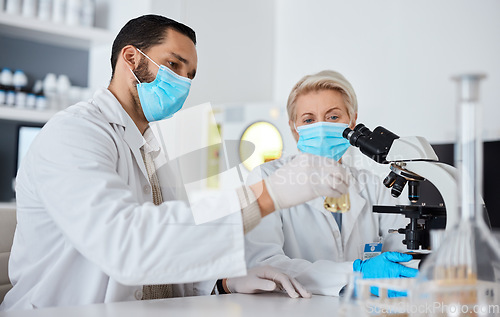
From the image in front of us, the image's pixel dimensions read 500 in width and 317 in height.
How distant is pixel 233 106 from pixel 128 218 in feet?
8.41

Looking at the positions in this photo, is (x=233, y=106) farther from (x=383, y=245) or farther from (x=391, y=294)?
(x=391, y=294)

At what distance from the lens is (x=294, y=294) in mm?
1207

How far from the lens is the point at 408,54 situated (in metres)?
2.98

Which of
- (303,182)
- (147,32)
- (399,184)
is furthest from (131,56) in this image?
(399,184)

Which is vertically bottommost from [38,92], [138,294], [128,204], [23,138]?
[138,294]

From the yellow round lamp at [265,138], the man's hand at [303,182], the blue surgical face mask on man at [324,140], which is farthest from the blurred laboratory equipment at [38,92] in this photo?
the man's hand at [303,182]

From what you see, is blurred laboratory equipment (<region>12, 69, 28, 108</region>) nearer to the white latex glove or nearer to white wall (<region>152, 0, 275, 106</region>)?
white wall (<region>152, 0, 275, 106</region>)

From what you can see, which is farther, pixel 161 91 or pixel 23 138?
pixel 23 138

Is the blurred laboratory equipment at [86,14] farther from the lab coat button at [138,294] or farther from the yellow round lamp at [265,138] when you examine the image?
the lab coat button at [138,294]

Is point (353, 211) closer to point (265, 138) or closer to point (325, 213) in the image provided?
point (325, 213)

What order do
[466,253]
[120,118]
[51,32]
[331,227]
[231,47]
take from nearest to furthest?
1. [466,253]
2. [120,118]
3. [331,227]
4. [51,32]
5. [231,47]

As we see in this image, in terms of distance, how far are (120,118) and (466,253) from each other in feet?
3.14

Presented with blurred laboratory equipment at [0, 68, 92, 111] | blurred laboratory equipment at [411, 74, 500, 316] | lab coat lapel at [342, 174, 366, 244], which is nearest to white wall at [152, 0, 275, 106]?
blurred laboratory equipment at [0, 68, 92, 111]

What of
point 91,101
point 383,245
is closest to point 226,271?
point 91,101
